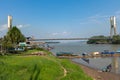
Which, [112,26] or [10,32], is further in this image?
[112,26]

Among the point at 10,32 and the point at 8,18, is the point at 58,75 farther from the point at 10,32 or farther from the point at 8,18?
the point at 8,18

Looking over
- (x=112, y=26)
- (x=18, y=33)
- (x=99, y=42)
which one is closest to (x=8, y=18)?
(x=18, y=33)

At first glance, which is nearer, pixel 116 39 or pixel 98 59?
pixel 98 59

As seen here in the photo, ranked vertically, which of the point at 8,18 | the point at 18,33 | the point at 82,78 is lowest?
the point at 82,78

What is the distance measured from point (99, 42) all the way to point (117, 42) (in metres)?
33.9

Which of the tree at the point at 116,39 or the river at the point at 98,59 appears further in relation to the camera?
the tree at the point at 116,39

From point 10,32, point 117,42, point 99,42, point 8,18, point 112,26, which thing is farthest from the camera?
point 99,42

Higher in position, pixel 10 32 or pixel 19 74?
pixel 10 32

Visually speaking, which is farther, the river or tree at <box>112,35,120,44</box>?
tree at <box>112,35,120,44</box>

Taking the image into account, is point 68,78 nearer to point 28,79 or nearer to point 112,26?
point 28,79

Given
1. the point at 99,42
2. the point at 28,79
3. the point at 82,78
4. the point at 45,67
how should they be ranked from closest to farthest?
1. the point at 28,79
2. the point at 82,78
3. the point at 45,67
4. the point at 99,42

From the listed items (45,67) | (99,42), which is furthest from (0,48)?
(99,42)

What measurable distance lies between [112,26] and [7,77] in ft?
300

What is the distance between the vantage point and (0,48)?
48781 millimetres
